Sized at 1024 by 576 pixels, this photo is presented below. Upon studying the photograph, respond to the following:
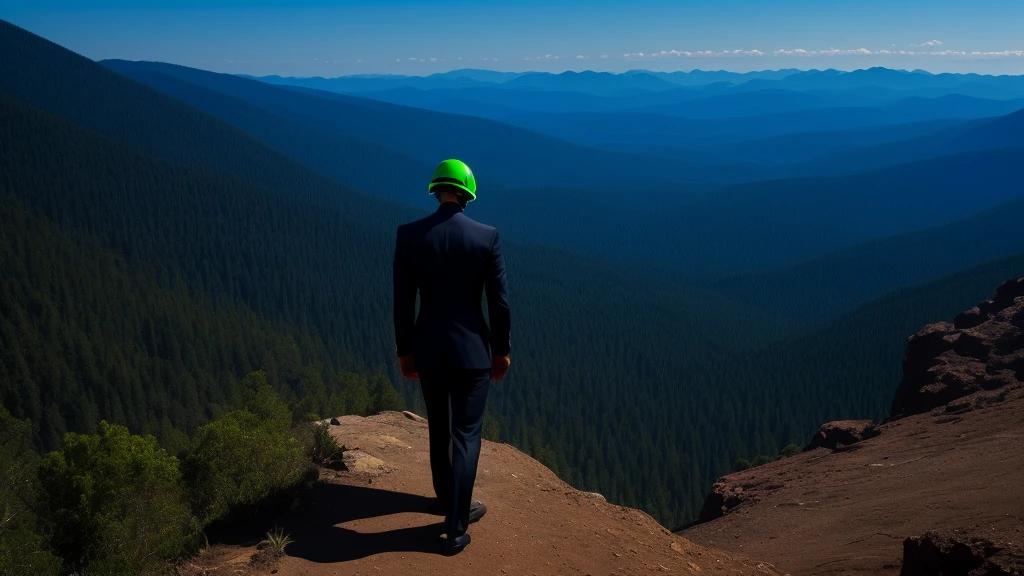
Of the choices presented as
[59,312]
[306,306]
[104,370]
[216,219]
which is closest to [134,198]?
[216,219]

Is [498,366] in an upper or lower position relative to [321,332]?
upper

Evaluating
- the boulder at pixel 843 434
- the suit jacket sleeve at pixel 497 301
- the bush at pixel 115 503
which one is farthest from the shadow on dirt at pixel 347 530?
the boulder at pixel 843 434

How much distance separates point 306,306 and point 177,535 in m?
120

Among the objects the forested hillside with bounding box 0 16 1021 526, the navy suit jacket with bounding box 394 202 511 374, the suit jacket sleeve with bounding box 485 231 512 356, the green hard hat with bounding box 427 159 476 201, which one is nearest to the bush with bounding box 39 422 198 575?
the navy suit jacket with bounding box 394 202 511 374

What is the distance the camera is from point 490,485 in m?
10.9

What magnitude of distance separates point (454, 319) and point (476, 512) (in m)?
2.64

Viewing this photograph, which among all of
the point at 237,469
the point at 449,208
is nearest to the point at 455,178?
the point at 449,208

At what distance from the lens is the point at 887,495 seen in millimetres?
14211

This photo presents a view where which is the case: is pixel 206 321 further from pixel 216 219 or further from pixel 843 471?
pixel 843 471

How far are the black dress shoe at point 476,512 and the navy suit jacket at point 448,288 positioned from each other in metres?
2.14

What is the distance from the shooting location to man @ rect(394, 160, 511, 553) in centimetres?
805

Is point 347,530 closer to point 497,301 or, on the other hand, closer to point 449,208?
point 497,301

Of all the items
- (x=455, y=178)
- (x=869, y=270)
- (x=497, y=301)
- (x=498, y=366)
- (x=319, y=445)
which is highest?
(x=455, y=178)

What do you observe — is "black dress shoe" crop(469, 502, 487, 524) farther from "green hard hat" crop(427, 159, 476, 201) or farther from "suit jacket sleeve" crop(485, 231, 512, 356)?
"green hard hat" crop(427, 159, 476, 201)
